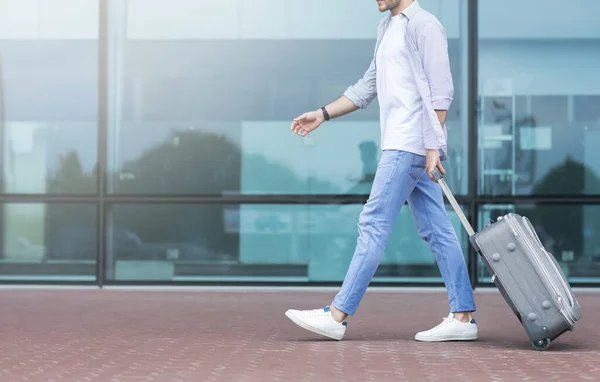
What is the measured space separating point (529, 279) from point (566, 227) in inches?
149

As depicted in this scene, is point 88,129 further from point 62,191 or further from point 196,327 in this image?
point 196,327

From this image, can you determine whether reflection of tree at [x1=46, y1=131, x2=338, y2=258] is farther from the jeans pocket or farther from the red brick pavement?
the jeans pocket

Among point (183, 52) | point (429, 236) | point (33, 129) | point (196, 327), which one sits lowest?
point (196, 327)

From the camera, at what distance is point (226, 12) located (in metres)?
8.54

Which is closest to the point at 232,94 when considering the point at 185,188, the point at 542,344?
the point at 185,188

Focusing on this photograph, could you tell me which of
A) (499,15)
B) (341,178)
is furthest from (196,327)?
(499,15)

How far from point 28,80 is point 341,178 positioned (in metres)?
2.67

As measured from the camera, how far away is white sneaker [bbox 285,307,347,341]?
197 inches

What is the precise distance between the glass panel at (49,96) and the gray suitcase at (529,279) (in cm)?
437

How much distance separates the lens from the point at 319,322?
5004 mm

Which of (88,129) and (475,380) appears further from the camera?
(88,129)

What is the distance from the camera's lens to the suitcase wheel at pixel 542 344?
4699mm

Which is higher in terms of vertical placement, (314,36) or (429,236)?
(314,36)

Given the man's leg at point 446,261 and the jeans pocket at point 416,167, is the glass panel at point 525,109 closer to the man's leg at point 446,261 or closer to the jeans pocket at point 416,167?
the man's leg at point 446,261
